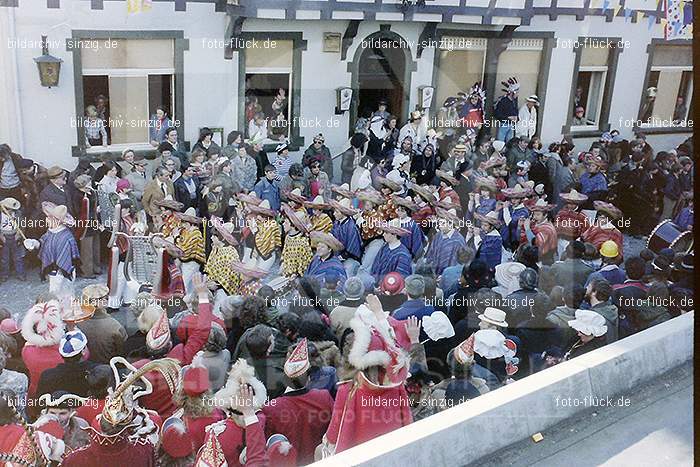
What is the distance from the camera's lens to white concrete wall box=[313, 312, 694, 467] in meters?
3.42

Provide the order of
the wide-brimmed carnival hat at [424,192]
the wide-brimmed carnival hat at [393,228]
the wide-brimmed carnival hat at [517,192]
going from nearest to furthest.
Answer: the wide-brimmed carnival hat at [393,228]
the wide-brimmed carnival hat at [424,192]
the wide-brimmed carnival hat at [517,192]

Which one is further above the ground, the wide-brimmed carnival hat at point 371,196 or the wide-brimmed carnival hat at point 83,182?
the wide-brimmed carnival hat at point 83,182

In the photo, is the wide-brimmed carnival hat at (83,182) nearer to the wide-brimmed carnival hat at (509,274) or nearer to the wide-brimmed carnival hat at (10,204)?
the wide-brimmed carnival hat at (10,204)

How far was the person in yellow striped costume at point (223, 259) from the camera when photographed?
4.12 meters

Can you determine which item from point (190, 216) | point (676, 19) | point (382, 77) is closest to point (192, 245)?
point (190, 216)

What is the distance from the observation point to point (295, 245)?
4285 mm

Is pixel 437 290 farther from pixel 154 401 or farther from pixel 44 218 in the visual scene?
pixel 44 218

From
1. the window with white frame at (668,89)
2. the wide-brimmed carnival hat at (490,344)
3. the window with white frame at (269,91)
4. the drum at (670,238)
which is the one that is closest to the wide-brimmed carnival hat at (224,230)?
the window with white frame at (269,91)

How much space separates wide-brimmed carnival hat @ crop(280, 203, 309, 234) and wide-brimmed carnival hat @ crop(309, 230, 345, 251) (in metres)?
0.05

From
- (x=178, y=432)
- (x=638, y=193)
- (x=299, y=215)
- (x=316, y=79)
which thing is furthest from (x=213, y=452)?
(x=638, y=193)

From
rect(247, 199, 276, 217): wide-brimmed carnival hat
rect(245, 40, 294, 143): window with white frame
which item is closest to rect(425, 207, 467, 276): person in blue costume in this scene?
rect(247, 199, 276, 217): wide-brimmed carnival hat

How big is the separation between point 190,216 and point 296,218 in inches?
23.7

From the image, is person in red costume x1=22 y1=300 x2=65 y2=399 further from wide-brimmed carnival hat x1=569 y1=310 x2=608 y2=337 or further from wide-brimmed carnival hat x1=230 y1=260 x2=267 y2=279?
wide-brimmed carnival hat x1=569 y1=310 x2=608 y2=337

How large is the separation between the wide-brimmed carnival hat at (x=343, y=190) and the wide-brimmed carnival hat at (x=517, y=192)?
1039 mm
